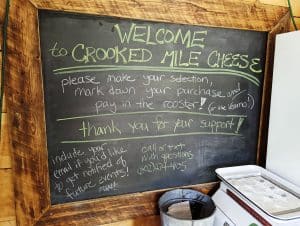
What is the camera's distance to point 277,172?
1.53m

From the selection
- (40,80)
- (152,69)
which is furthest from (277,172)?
(40,80)

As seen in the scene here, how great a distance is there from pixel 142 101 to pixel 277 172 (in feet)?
2.96

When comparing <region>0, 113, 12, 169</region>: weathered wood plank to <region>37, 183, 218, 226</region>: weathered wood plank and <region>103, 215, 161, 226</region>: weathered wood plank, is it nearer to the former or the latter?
<region>37, 183, 218, 226</region>: weathered wood plank

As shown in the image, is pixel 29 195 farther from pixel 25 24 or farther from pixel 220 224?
pixel 220 224

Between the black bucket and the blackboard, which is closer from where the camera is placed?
the blackboard

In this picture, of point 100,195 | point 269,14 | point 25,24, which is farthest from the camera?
point 269,14

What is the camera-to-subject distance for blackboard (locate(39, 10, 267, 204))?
129 centimetres

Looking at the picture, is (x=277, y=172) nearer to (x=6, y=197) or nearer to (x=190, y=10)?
(x=190, y=10)

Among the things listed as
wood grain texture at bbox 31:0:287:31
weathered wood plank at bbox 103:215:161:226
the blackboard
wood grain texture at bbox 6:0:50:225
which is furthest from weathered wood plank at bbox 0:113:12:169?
weathered wood plank at bbox 103:215:161:226

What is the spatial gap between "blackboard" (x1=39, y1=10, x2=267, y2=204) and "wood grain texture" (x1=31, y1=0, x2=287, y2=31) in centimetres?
4

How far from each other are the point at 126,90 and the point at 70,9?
474 mm

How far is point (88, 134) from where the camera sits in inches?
53.7

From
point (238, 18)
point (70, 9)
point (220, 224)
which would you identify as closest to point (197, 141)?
point (220, 224)

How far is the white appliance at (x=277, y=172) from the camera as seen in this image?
128 cm
